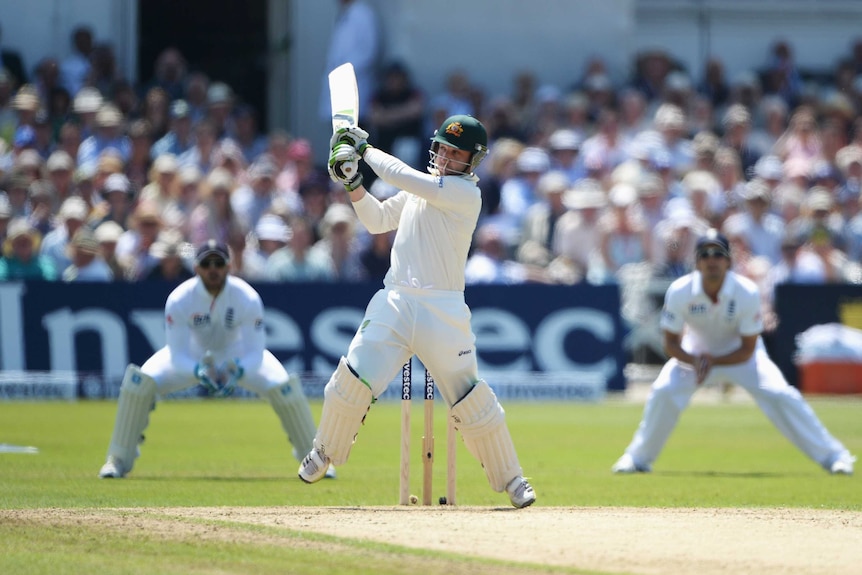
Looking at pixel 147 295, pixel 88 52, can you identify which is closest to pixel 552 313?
pixel 147 295

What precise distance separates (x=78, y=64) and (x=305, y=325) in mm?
4742

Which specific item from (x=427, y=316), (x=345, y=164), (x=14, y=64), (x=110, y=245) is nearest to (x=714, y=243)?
(x=427, y=316)

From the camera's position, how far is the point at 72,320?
691 inches

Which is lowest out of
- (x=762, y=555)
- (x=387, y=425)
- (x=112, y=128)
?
(x=387, y=425)

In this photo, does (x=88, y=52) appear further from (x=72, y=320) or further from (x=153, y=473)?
(x=153, y=473)

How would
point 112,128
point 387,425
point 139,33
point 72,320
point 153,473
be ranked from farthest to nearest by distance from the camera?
point 139,33 → point 112,128 → point 72,320 → point 387,425 → point 153,473

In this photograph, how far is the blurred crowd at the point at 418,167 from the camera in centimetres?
1816

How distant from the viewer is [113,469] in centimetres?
1096

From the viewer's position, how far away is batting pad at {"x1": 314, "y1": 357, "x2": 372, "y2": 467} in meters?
8.74

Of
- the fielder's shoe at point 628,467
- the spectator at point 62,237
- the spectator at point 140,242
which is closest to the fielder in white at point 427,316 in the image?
the fielder's shoe at point 628,467

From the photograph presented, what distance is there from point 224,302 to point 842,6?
15.8m

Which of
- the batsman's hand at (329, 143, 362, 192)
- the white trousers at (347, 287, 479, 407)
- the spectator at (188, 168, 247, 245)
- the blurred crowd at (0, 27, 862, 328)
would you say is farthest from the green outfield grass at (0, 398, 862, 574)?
the batsman's hand at (329, 143, 362, 192)

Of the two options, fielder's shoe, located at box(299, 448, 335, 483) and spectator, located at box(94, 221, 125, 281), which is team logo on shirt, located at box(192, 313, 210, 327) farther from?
spectator, located at box(94, 221, 125, 281)

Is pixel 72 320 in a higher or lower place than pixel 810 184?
lower
